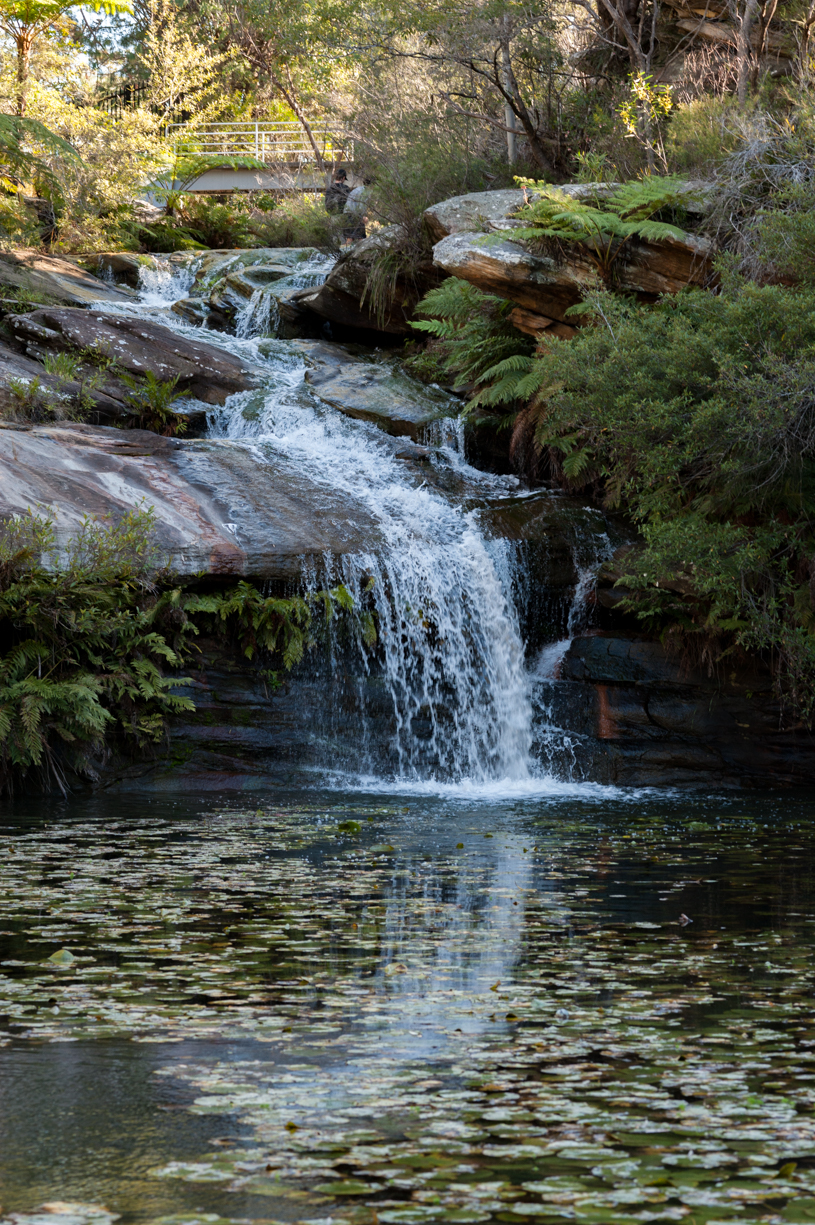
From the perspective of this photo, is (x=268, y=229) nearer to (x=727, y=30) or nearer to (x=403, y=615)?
(x=727, y=30)

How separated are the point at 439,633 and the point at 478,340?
453 cm

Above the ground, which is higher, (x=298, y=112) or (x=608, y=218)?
(x=298, y=112)

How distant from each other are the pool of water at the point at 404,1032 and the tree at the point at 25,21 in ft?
51.7

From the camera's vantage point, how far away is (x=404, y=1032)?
11.2 feet

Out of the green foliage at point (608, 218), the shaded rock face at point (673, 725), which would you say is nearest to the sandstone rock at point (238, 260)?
the green foliage at point (608, 218)

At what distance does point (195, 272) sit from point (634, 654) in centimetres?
1286

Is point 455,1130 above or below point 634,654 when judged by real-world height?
below

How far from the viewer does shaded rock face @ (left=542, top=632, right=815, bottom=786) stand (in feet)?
33.4

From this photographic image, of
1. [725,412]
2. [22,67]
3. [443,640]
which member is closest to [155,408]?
[443,640]

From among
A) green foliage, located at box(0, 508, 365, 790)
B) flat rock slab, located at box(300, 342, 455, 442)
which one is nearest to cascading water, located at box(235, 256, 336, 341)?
flat rock slab, located at box(300, 342, 455, 442)

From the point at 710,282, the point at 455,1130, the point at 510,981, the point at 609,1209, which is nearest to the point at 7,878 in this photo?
the point at 510,981

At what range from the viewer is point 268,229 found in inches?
894

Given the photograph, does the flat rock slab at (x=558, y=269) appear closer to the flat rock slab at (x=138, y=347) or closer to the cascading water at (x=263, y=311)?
the flat rock slab at (x=138, y=347)

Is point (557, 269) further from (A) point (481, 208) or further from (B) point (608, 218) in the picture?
(A) point (481, 208)
